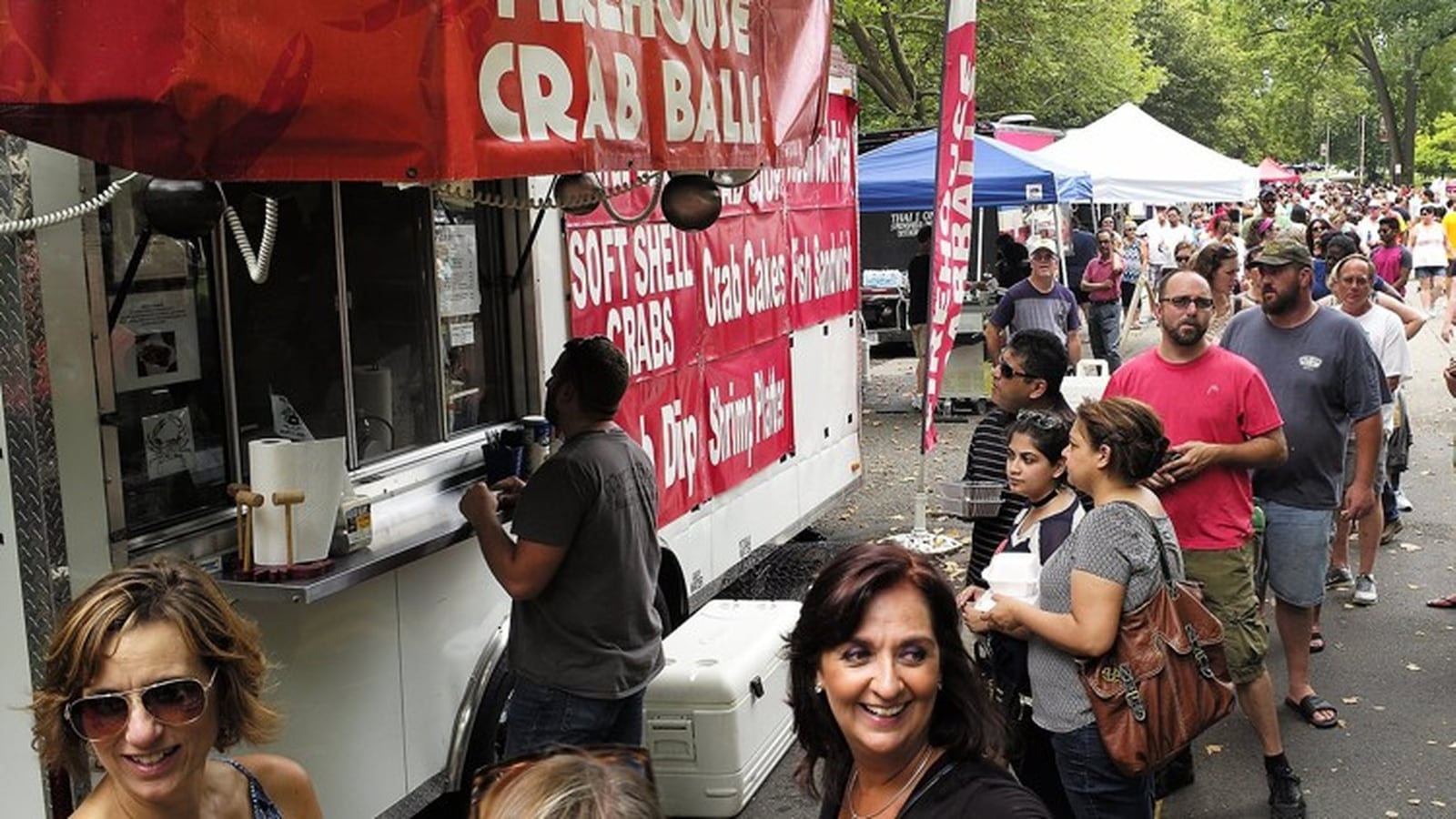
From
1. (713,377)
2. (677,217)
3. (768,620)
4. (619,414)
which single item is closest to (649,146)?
(677,217)

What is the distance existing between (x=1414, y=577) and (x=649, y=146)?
7290 millimetres

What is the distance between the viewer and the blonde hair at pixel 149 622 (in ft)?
8.34

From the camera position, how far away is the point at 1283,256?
245 inches

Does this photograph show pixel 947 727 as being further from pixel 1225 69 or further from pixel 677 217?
pixel 1225 69

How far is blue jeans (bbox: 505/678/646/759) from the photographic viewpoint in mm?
4516

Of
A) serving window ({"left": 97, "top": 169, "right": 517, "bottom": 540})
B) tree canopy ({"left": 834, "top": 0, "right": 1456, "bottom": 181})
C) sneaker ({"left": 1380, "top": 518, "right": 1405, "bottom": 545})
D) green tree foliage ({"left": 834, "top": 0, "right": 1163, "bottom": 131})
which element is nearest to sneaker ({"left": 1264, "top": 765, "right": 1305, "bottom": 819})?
serving window ({"left": 97, "top": 169, "right": 517, "bottom": 540})

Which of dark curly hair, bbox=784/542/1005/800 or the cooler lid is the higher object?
dark curly hair, bbox=784/542/1005/800

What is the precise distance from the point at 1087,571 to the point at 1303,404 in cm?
262

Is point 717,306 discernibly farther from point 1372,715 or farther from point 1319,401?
point 1372,715

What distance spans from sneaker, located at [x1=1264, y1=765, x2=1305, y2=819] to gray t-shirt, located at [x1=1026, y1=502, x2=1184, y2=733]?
73.2 inches

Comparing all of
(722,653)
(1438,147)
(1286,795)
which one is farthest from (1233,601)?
(1438,147)

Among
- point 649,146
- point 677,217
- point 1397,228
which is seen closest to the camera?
point 649,146

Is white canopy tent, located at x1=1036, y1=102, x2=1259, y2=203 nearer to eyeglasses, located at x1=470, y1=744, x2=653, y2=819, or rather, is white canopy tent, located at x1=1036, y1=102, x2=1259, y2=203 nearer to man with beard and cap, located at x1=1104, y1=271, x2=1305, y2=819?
man with beard and cap, located at x1=1104, y1=271, x2=1305, y2=819

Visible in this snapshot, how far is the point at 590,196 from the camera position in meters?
4.86
